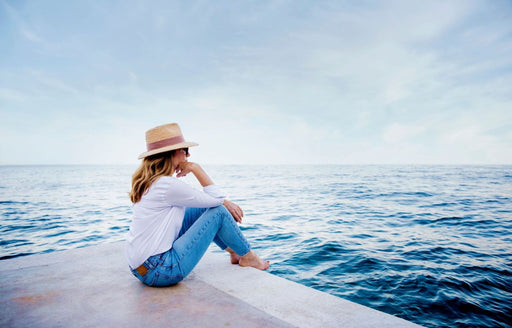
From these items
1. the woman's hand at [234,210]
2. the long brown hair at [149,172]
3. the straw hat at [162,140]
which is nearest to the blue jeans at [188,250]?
the woman's hand at [234,210]

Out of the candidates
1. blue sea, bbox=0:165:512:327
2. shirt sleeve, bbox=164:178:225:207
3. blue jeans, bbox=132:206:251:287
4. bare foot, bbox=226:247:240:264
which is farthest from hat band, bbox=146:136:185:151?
blue sea, bbox=0:165:512:327

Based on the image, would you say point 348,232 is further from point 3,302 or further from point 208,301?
point 3,302

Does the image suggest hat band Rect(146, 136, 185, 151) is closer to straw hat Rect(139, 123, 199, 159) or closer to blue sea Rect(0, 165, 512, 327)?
straw hat Rect(139, 123, 199, 159)

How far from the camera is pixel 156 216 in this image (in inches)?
91.7

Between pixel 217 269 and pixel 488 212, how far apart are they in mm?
9522

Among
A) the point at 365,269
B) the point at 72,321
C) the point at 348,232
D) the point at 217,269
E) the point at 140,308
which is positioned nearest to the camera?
the point at 72,321

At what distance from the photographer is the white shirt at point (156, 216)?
7.41ft

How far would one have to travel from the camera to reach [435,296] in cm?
323

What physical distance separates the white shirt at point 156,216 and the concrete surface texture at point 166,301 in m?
0.38

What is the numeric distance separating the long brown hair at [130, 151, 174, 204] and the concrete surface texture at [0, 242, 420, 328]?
842 mm

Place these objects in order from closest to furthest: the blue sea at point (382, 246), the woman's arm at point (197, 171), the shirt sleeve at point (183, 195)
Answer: the shirt sleeve at point (183, 195) → the woman's arm at point (197, 171) → the blue sea at point (382, 246)

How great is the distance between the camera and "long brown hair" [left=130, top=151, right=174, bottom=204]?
2.32m

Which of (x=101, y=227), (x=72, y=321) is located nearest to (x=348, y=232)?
(x=72, y=321)

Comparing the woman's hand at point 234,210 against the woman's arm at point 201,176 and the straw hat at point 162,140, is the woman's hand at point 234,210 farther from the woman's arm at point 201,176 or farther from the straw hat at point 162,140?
the straw hat at point 162,140
